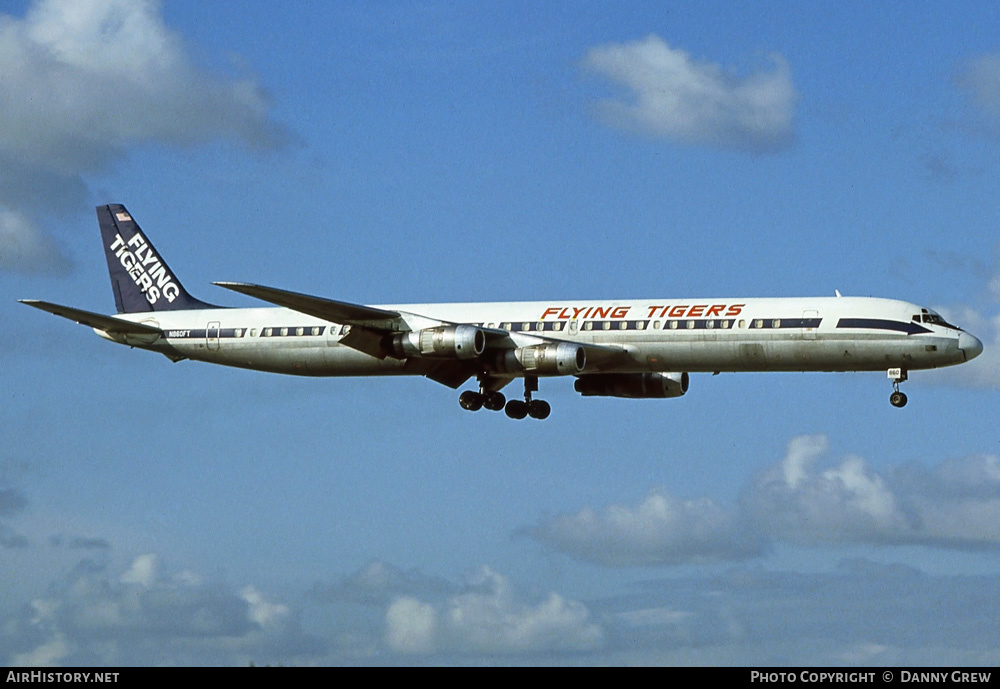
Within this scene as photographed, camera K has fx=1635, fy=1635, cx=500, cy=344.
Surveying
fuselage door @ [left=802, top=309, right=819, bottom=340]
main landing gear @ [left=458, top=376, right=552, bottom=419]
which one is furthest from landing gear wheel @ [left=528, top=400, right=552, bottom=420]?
fuselage door @ [left=802, top=309, right=819, bottom=340]

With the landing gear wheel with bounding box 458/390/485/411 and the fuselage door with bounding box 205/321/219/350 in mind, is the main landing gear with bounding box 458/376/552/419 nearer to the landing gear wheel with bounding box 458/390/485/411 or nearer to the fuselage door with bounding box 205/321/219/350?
the landing gear wheel with bounding box 458/390/485/411

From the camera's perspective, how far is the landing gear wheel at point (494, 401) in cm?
6938

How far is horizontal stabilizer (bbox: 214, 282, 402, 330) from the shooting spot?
6334 centimetres

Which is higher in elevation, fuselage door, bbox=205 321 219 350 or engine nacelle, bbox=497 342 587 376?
fuselage door, bbox=205 321 219 350

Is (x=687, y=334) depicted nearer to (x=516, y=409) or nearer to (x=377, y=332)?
(x=516, y=409)

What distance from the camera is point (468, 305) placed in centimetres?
6862

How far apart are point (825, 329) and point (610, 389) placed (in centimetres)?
1232

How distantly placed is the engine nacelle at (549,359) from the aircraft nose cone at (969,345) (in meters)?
14.2

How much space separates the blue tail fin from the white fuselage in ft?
17.2

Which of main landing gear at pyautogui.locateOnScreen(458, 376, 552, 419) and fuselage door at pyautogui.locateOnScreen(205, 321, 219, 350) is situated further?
fuselage door at pyautogui.locateOnScreen(205, 321, 219, 350)
